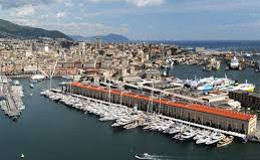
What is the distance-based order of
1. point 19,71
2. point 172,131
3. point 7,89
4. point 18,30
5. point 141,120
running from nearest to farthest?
point 172,131
point 141,120
point 7,89
point 19,71
point 18,30

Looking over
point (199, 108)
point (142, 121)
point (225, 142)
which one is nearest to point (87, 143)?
point (142, 121)

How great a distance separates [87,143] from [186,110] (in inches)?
207

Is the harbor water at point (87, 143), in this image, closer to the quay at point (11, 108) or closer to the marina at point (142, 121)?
the quay at point (11, 108)

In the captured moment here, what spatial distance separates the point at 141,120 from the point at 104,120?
197cm

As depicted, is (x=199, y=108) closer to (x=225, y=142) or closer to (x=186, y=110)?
(x=186, y=110)

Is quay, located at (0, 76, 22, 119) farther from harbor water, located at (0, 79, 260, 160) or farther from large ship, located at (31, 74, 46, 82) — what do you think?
large ship, located at (31, 74, 46, 82)

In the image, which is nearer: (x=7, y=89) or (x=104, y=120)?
(x=104, y=120)

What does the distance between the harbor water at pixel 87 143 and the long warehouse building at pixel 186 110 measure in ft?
3.63

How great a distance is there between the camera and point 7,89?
28.1 metres

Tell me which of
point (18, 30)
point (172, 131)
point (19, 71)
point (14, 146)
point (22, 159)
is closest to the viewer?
point (22, 159)

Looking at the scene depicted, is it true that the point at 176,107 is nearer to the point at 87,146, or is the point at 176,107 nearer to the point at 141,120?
the point at 141,120

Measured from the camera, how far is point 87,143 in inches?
637

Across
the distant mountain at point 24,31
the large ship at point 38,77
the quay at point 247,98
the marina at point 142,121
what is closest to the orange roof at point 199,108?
the marina at point 142,121

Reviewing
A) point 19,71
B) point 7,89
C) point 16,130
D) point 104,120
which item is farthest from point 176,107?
point 19,71
